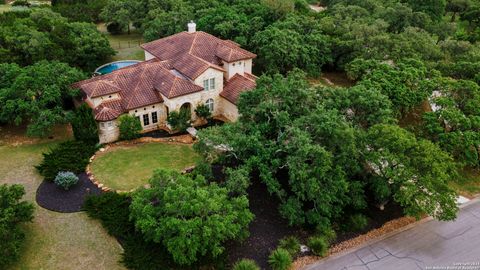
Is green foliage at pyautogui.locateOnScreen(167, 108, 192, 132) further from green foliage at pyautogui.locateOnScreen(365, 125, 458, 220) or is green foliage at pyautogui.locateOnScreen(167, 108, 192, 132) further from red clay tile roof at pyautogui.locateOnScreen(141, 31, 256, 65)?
green foliage at pyautogui.locateOnScreen(365, 125, 458, 220)

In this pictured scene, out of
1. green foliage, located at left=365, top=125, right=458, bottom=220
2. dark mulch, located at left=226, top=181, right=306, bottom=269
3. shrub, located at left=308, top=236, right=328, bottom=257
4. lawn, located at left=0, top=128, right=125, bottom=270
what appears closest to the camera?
lawn, located at left=0, top=128, right=125, bottom=270

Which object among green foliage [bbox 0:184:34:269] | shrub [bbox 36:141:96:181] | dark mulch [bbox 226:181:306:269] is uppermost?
green foliage [bbox 0:184:34:269]

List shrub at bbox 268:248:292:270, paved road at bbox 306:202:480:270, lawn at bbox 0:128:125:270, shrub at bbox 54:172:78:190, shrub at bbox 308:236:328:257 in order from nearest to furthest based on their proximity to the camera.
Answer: shrub at bbox 268:248:292:270 < lawn at bbox 0:128:125:270 < paved road at bbox 306:202:480:270 < shrub at bbox 308:236:328:257 < shrub at bbox 54:172:78:190

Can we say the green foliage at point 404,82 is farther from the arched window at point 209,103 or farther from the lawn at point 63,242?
the lawn at point 63,242

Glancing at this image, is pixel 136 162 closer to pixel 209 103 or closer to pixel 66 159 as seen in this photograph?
pixel 66 159

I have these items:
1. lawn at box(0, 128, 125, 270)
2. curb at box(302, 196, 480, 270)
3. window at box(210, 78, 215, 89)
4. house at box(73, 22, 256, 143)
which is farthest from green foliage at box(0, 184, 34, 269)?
window at box(210, 78, 215, 89)

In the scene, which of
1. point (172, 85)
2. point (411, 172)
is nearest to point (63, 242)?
point (172, 85)

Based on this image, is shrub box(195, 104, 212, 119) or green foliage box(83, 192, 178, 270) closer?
green foliage box(83, 192, 178, 270)

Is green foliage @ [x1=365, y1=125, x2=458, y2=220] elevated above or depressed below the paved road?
above
